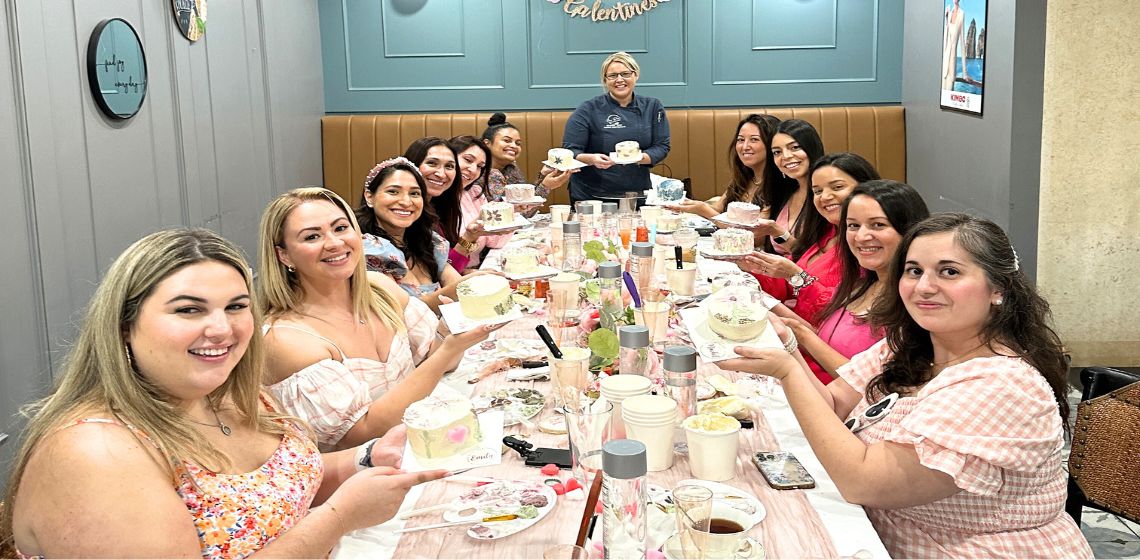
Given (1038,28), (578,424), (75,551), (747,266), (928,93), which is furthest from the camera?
(928,93)

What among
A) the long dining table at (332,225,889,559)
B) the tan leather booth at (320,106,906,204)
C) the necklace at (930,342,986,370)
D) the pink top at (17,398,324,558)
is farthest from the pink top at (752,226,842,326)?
the tan leather booth at (320,106,906,204)

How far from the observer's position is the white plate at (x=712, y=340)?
2.06 metres

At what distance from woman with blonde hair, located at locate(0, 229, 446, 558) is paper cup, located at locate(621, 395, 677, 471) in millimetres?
379

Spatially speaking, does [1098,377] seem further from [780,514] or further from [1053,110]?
[1053,110]

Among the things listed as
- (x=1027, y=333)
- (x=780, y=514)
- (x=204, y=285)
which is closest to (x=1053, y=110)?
(x=1027, y=333)

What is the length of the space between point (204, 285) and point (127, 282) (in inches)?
4.7

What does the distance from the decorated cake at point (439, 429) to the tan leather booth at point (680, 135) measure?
546 cm

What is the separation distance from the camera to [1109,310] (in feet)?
16.6

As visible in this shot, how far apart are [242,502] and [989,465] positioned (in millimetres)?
1281

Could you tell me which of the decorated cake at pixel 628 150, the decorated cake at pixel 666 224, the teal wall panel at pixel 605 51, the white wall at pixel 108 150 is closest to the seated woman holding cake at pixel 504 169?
the decorated cake at pixel 628 150

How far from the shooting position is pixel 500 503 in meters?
1.68

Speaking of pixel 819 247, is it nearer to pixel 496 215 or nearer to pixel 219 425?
pixel 496 215

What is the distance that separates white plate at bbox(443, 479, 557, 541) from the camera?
1.59 meters

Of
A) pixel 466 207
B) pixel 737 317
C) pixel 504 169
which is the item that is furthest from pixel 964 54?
pixel 737 317
